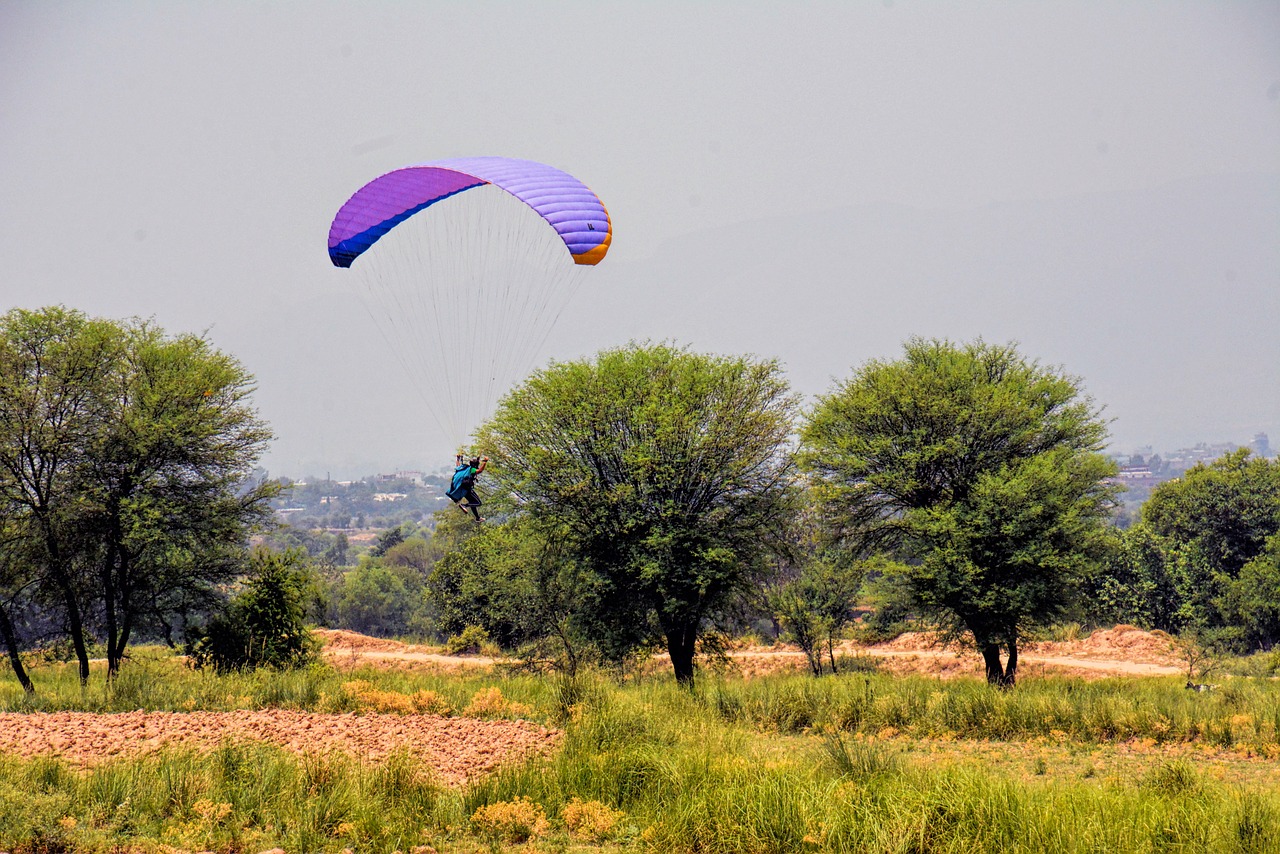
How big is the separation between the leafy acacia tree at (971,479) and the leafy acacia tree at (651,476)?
75.9 inches

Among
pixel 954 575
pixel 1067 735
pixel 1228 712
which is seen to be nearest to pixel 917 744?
pixel 1067 735

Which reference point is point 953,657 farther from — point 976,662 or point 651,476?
point 651,476

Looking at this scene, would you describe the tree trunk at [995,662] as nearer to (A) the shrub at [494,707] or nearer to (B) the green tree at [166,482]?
(A) the shrub at [494,707]

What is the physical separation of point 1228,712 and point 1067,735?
3284 millimetres

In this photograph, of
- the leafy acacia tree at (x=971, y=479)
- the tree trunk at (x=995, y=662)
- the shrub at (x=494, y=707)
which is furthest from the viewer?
the tree trunk at (x=995, y=662)

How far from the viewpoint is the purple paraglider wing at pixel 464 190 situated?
1720 centimetres

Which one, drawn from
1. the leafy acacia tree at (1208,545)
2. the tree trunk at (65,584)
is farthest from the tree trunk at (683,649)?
the leafy acacia tree at (1208,545)

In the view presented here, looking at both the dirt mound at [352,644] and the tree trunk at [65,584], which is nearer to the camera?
the tree trunk at [65,584]

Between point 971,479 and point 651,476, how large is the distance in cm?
826

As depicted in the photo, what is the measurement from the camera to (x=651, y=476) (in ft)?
69.7

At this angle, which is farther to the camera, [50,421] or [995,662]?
[995,662]

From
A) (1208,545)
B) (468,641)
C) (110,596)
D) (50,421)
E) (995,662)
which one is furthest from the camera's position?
(1208,545)

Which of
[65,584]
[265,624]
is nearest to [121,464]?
[65,584]

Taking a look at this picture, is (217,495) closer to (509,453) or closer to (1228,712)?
(509,453)
